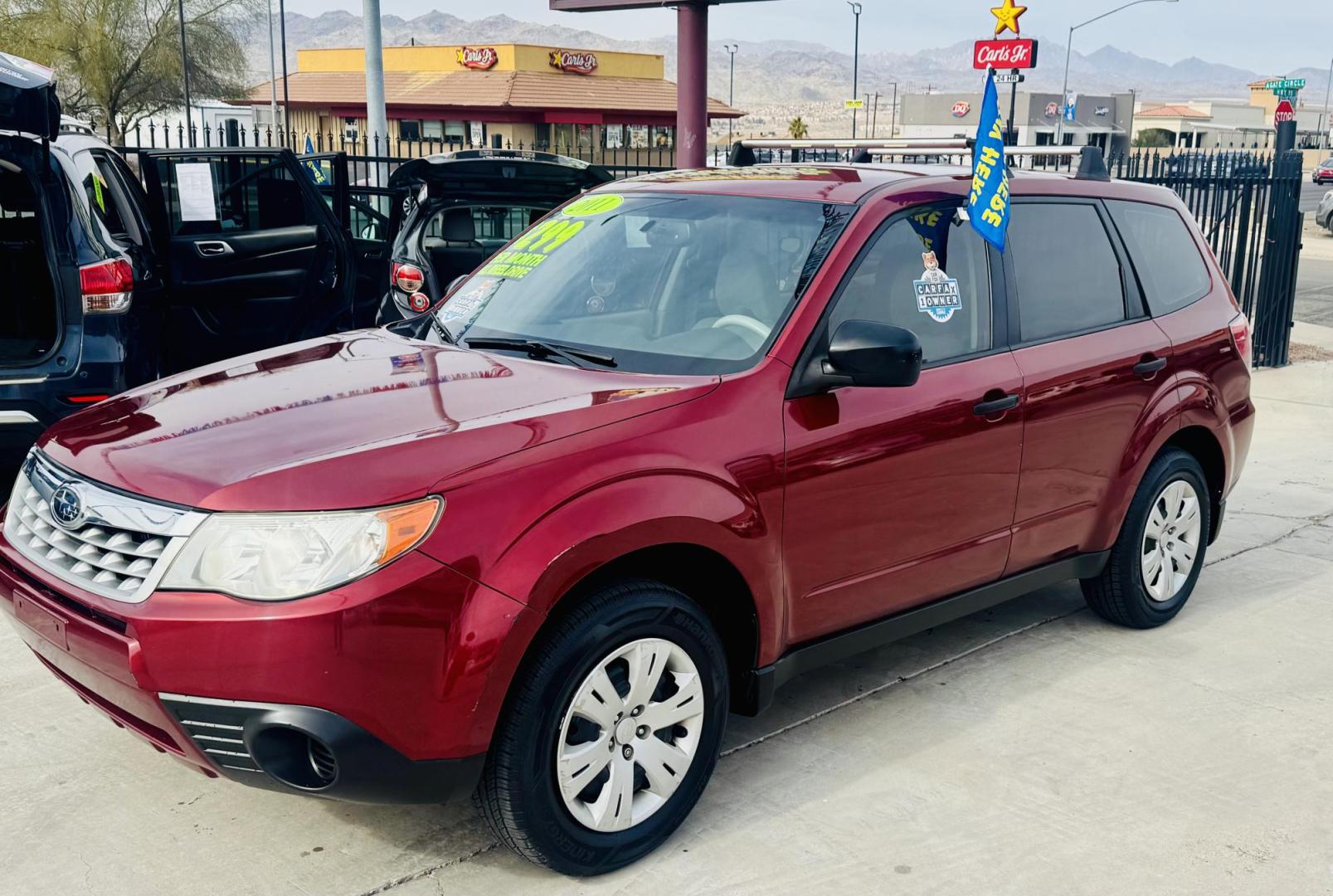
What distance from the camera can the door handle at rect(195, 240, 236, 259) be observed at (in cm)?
718

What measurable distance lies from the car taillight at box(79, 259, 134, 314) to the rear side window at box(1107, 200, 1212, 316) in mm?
4372

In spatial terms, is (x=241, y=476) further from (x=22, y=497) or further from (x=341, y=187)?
(x=341, y=187)

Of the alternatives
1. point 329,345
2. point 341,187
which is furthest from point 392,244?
point 329,345

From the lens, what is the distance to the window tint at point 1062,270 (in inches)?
175

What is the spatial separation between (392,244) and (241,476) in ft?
22.4

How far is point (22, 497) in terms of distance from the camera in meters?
3.42

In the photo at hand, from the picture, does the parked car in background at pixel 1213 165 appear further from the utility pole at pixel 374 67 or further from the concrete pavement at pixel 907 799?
the utility pole at pixel 374 67

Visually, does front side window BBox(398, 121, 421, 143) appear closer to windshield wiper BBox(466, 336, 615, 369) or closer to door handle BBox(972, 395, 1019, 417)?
windshield wiper BBox(466, 336, 615, 369)

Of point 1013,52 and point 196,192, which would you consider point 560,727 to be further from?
point 1013,52

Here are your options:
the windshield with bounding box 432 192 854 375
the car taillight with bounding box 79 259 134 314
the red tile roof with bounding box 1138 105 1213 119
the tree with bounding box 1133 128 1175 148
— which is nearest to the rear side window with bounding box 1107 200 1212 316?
the windshield with bounding box 432 192 854 375

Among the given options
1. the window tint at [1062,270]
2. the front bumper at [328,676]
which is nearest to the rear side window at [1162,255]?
the window tint at [1062,270]

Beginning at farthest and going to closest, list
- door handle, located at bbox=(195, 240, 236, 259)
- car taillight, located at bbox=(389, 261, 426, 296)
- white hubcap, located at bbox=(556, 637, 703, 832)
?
car taillight, located at bbox=(389, 261, 426, 296), door handle, located at bbox=(195, 240, 236, 259), white hubcap, located at bbox=(556, 637, 703, 832)

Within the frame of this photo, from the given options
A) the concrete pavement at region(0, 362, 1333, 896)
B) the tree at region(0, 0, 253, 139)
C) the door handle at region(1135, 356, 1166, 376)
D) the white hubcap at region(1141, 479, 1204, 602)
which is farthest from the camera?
the tree at region(0, 0, 253, 139)

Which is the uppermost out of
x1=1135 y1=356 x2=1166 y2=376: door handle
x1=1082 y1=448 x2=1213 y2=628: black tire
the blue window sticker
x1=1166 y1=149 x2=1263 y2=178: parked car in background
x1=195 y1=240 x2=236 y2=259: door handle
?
x1=1166 y1=149 x2=1263 y2=178: parked car in background
